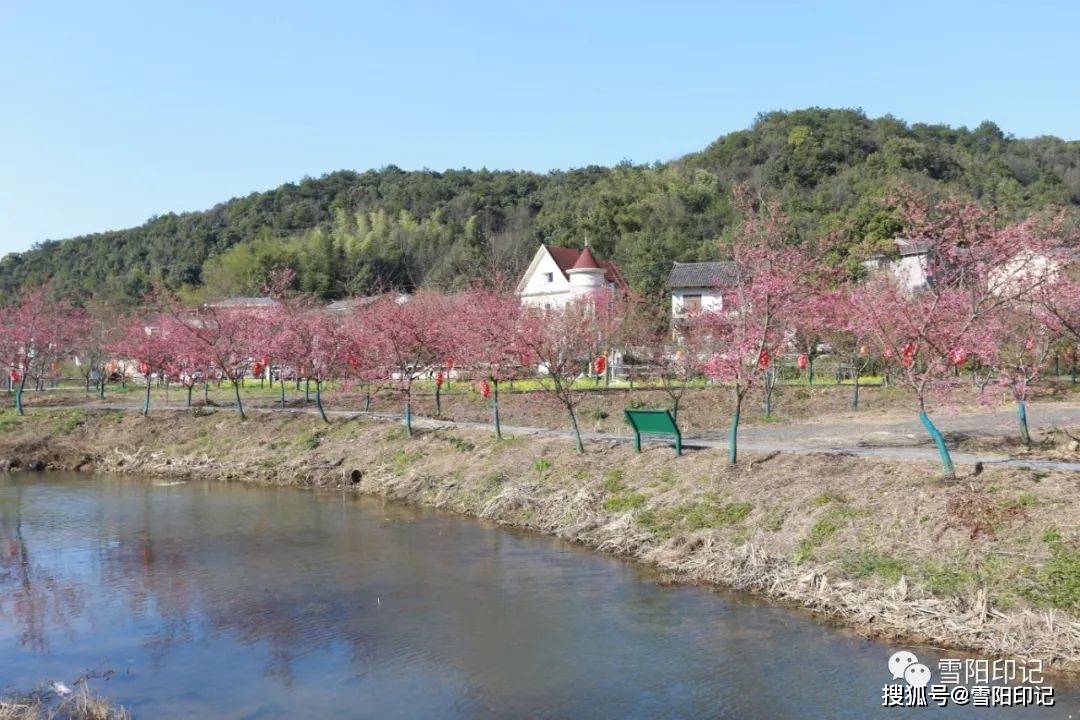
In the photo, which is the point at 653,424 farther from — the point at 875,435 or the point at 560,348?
the point at 875,435

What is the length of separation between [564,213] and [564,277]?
23.8m

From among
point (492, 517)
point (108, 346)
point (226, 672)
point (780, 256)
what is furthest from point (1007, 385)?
point (108, 346)

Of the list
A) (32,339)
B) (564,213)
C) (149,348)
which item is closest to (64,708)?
(149,348)

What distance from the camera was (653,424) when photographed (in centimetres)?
1684

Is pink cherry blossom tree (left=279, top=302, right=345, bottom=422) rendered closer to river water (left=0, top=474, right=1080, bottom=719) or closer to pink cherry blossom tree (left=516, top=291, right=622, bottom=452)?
pink cherry blossom tree (left=516, top=291, right=622, bottom=452)

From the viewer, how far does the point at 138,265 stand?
89188 mm

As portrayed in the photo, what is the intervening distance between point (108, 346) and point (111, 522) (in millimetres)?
18723

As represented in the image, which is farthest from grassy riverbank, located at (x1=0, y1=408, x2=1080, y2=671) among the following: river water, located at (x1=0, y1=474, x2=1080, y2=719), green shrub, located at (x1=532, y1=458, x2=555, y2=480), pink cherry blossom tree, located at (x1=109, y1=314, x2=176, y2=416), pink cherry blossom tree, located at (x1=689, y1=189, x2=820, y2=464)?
pink cherry blossom tree, located at (x1=109, y1=314, x2=176, y2=416)

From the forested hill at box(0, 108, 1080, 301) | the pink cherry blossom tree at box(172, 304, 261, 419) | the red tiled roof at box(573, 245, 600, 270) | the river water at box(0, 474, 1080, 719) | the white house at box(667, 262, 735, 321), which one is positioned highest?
the forested hill at box(0, 108, 1080, 301)

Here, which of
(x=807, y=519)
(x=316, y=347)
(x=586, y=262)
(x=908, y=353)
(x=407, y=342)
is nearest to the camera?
(x=807, y=519)

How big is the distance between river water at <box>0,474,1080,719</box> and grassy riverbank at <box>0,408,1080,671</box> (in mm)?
545

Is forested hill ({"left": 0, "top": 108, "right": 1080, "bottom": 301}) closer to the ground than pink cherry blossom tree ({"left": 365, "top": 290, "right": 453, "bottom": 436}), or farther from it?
farther from it

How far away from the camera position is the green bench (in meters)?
16.4

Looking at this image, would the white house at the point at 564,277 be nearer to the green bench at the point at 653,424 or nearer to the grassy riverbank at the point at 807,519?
the grassy riverbank at the point at 807,519
